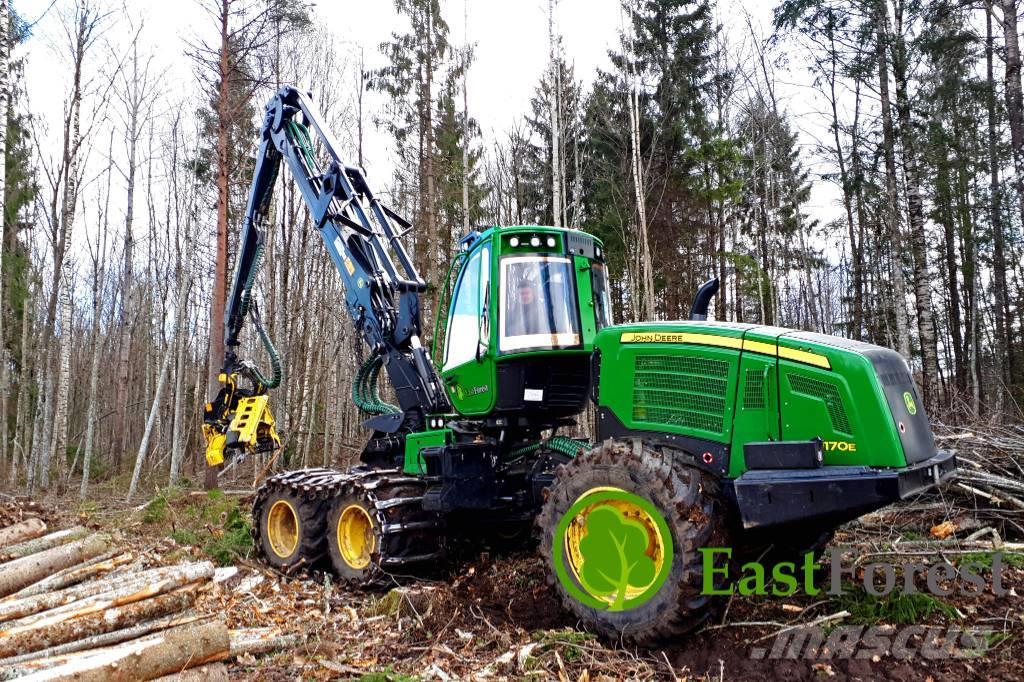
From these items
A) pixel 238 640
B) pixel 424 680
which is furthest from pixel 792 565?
pixel 238 640

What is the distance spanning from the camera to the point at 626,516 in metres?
4.47

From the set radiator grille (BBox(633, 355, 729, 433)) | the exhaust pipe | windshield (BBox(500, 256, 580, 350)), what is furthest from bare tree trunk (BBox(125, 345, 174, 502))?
the exhaust pipe

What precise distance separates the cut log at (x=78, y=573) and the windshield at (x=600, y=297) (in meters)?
4.63

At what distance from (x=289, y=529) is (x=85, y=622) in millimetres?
Answer: 3297

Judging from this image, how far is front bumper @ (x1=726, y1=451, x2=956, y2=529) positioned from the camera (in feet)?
12.3

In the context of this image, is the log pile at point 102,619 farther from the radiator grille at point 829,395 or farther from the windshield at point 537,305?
the radiator grille at point 829,395

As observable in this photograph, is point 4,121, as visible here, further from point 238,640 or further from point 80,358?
point 80,358

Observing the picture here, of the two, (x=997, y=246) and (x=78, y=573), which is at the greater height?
(x=997, y=246)

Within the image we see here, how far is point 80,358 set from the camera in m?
29.3

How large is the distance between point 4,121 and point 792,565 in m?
9.99

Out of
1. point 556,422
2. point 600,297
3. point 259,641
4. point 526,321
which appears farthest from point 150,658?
point 600,297

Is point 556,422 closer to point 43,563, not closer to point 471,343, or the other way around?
point 471,343

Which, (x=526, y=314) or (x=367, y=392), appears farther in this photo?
(x=367, y=392)

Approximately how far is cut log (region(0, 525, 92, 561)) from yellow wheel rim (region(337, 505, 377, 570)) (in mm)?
2367
